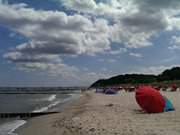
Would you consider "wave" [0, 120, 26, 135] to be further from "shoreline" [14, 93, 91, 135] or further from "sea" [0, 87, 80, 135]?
"shoreline" [14, 93, 91, 135]

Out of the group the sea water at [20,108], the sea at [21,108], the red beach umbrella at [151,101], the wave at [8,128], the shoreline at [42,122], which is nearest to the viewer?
Result: the shoreline at [42,122]

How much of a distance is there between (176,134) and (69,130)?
5.04 m

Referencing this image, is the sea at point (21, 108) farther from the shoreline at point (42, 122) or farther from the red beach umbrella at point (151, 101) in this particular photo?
the red beach umbrella at point (151, 101)

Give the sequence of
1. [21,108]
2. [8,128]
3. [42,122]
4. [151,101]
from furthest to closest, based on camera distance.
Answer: [21,108]
[42,122]
[8,128]
[151,101]

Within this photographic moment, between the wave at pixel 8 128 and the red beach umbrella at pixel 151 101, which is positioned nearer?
the wave at pixel 8 128

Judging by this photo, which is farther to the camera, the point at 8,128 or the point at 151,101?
the point at 8,128

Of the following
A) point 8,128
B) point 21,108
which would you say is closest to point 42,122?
point 8,128

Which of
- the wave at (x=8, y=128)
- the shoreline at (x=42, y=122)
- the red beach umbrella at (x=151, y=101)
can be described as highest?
the red beach umbrella at (x=151, y=101)

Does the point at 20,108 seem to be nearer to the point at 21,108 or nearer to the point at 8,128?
the point at 21,108

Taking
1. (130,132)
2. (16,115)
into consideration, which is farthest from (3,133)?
(16,115)

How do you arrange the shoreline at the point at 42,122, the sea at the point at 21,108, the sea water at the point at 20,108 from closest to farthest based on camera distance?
the shoreline at the point at 42,122 < the sea water at the point at 20,108 < the sea at the point at 21,108

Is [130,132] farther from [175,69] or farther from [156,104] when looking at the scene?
[175,69]

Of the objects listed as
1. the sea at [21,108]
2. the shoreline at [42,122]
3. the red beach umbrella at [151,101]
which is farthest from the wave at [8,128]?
the red beach umbrella at [151,101]

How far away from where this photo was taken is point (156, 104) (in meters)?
16.6
